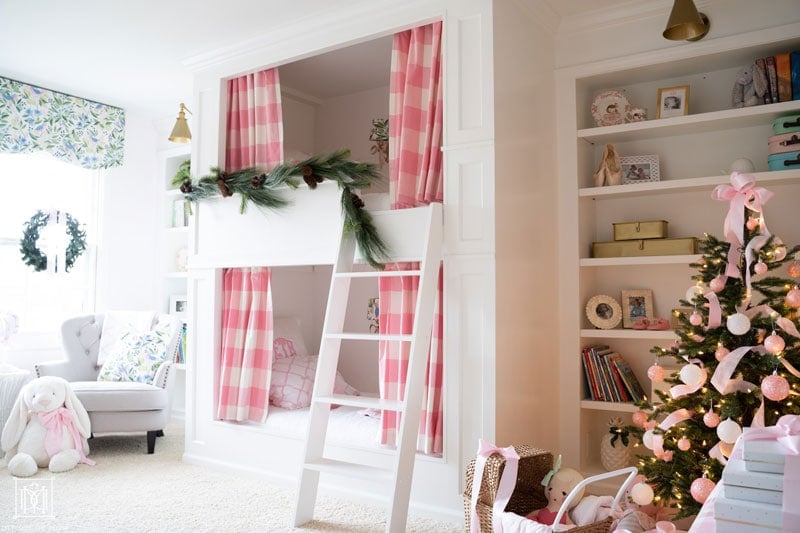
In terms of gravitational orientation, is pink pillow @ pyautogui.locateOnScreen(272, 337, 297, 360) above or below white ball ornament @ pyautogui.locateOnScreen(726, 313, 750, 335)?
below

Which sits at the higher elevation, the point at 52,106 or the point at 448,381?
the point at 52,106

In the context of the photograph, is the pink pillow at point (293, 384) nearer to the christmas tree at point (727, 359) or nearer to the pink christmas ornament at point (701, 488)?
the christmas tree at point (727, 359)

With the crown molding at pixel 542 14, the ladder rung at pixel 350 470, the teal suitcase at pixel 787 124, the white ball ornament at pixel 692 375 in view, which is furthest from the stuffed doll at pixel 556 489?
the crown molding at pixel 542 14

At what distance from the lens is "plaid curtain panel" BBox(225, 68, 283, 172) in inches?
151

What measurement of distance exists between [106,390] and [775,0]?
4245 millimetres

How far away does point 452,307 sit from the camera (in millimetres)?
3059

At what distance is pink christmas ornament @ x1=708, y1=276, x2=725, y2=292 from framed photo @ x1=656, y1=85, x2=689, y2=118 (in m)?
1.43

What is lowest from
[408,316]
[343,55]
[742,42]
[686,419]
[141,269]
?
[686,419]

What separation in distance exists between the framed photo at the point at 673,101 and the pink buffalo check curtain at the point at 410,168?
1.23 meters

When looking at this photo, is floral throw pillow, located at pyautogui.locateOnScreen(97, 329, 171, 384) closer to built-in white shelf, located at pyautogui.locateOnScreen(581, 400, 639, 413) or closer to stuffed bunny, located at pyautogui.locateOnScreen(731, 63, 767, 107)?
built-in white shelf, located at pyautogui.locateOnScreen(581, 400, 639, 413)

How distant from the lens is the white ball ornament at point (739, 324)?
2203mm

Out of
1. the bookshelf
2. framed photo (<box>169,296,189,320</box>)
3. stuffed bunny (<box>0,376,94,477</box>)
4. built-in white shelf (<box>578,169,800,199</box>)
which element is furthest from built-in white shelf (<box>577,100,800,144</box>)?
framed photo (<box>169,296,189,320</box>)

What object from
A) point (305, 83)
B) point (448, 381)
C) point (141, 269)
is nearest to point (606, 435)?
point (448, 381)

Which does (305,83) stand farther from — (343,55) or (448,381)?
(448,381)
